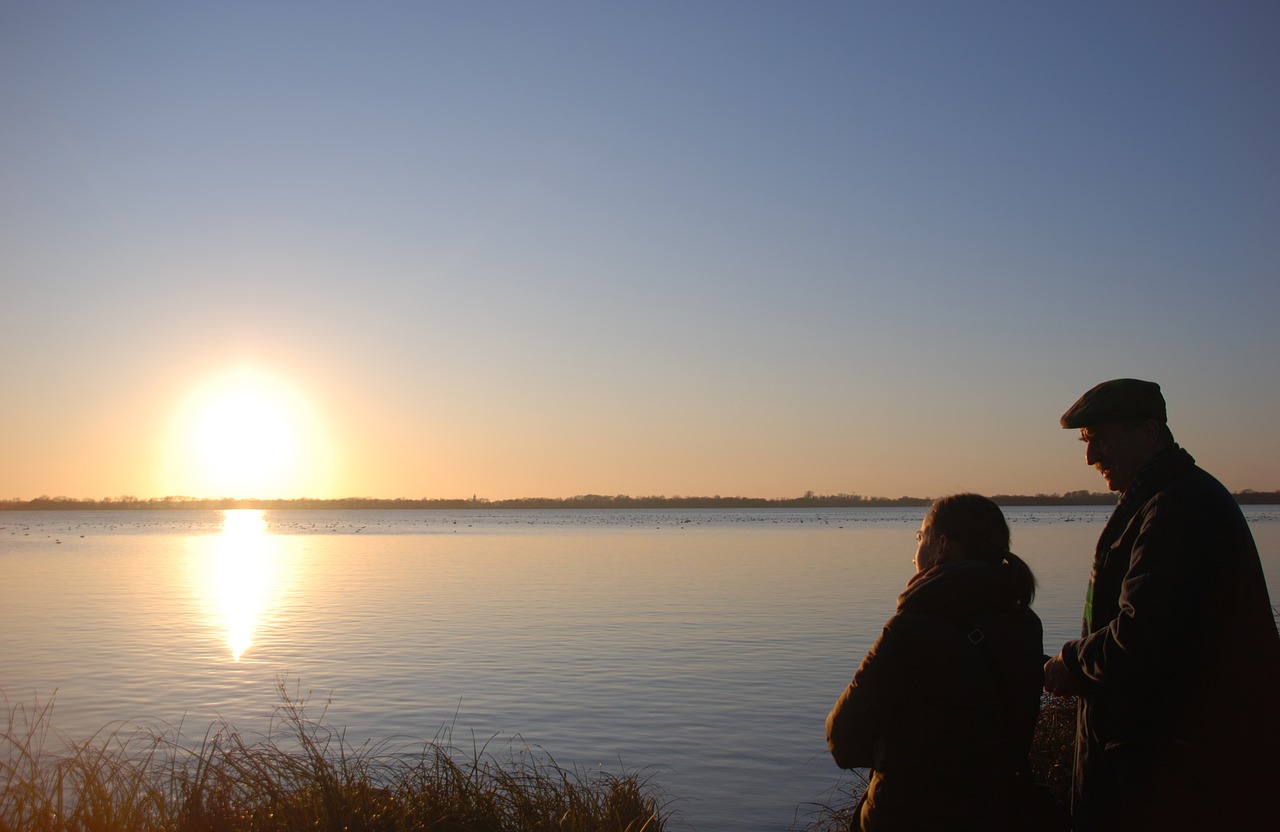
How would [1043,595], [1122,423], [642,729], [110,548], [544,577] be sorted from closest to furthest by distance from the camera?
→ 1. [1122,423]
2. [642,729]
3. [1043,595]
4. [544,577]
5. [110,548]

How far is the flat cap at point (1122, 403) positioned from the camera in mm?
4223

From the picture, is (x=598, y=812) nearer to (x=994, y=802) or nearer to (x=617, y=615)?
(x=994, y=802)

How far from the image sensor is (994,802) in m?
3.69

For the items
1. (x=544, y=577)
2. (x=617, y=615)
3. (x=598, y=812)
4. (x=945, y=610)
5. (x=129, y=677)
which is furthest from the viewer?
(x=544, y=577)

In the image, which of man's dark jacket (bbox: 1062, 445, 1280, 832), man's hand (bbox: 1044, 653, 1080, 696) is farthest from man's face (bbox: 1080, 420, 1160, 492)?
man's hand (bbox: 1044, 653, 1080, 696)

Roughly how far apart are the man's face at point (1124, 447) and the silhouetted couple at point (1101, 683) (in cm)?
14

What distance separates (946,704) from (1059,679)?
0.76 metres

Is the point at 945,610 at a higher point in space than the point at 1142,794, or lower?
higher

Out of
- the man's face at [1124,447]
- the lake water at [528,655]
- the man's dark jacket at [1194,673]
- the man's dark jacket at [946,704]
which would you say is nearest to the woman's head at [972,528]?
the man's dark jacket at [946,704]

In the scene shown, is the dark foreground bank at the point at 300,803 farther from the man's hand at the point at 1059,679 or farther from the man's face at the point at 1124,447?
the man's face at the point at 1124,447

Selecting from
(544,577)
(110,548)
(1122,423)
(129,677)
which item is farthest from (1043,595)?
(110,548)

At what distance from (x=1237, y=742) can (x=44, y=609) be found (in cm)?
2875

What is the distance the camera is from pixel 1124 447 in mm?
4262

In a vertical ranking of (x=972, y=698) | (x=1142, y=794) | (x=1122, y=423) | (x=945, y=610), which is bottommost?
(x=1142, y=794)
